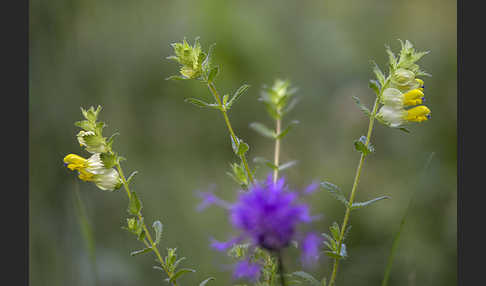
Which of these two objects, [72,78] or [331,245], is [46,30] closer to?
[72,78]

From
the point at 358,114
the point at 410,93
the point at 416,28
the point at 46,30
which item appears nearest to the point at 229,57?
the point at 358,114

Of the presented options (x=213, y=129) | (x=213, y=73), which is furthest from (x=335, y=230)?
(x=213, y=129)

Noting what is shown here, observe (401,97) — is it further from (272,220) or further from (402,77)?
(272,220)

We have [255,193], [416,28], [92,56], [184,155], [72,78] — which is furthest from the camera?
[416,28]

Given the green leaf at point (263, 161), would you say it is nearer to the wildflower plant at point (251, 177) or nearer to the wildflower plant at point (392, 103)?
the wildflower plant at point (251, 177)

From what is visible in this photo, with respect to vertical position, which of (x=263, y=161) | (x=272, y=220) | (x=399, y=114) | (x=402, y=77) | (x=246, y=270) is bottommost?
(x=246, y=270)

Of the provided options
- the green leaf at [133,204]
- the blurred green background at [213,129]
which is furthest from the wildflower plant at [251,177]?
the blurred green background at [213,129]
